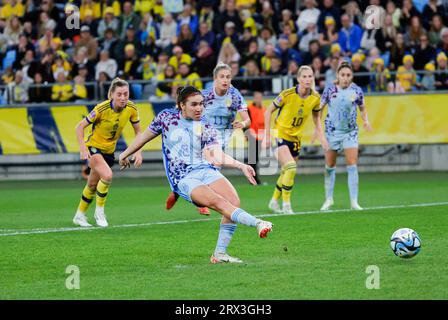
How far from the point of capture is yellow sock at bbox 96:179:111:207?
1578 cm

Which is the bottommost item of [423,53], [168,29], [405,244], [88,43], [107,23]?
[405,244]

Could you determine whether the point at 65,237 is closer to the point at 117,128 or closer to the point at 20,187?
the point at 117,128

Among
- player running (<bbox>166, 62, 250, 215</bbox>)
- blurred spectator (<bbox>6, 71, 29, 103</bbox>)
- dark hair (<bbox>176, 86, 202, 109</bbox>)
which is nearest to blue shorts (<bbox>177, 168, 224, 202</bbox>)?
dark hair (<bbox>176, 86, 202, 109</bbox>)

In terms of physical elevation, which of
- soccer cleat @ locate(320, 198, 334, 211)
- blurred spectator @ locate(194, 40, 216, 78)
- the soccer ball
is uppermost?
blurred spectator @ locate(194, 40, 216, 78)

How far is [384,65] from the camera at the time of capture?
2683 centimetres

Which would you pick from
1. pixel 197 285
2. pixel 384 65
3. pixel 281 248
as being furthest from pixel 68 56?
pixel 197 285

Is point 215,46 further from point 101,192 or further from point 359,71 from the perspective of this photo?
point 101,192

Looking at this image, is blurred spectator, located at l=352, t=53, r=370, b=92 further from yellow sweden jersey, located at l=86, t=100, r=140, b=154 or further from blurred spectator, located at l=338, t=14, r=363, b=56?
yellow sweden jersey, located at l=86, t=100, r=140, b=154

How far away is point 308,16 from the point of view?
93.3 ft

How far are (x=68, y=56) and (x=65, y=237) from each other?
17.1m

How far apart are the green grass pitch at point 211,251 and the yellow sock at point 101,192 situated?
0.58 metres

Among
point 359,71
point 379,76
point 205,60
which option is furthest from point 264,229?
point 205,60

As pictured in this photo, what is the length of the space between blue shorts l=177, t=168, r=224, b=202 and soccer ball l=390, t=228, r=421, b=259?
2.00 metres

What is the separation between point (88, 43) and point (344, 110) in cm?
1329
